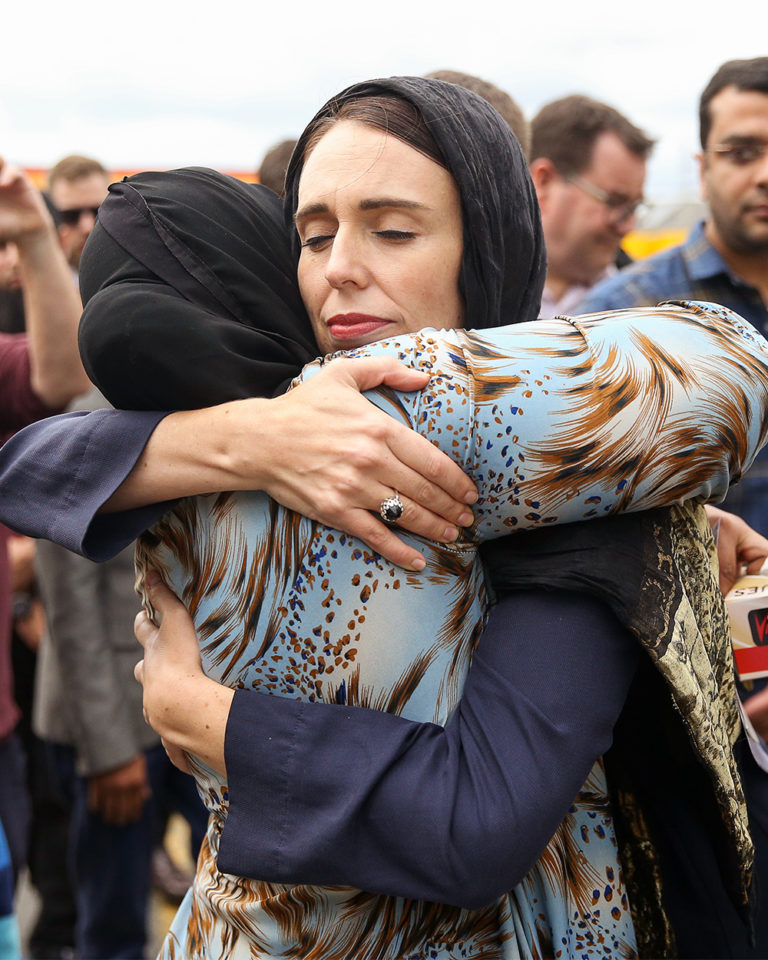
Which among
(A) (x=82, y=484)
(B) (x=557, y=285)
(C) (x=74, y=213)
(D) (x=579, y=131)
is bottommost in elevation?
(B) (x=557, y=285)

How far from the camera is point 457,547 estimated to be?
113 centimetres

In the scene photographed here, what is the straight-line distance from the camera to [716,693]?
1.25m

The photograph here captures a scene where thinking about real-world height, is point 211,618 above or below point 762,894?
above

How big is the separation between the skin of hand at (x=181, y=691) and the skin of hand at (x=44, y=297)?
1.50 metres

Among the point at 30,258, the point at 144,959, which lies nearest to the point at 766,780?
the point at 30,258

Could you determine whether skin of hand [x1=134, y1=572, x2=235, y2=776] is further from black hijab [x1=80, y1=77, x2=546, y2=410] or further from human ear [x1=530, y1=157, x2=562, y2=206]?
human ear [x1=530, y1=157, x2=562, y2=206]

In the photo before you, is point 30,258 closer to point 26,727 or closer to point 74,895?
point 26,727

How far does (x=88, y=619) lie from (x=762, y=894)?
2268mm

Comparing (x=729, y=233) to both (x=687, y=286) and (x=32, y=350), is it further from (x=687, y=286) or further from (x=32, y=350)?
(x=32, y=350)

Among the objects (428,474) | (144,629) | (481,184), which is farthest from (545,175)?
(428,474)

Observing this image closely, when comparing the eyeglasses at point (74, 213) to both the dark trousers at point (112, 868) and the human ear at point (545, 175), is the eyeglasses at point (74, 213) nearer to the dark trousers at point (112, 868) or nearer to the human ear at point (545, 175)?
the human ear at point (545, 175)

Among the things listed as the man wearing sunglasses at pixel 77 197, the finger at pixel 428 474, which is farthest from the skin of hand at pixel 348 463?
the man wearing sunglasses at pixel 77 197

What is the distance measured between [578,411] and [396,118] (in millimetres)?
502

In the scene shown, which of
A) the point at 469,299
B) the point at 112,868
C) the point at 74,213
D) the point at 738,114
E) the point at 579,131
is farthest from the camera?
the point at 74,213
